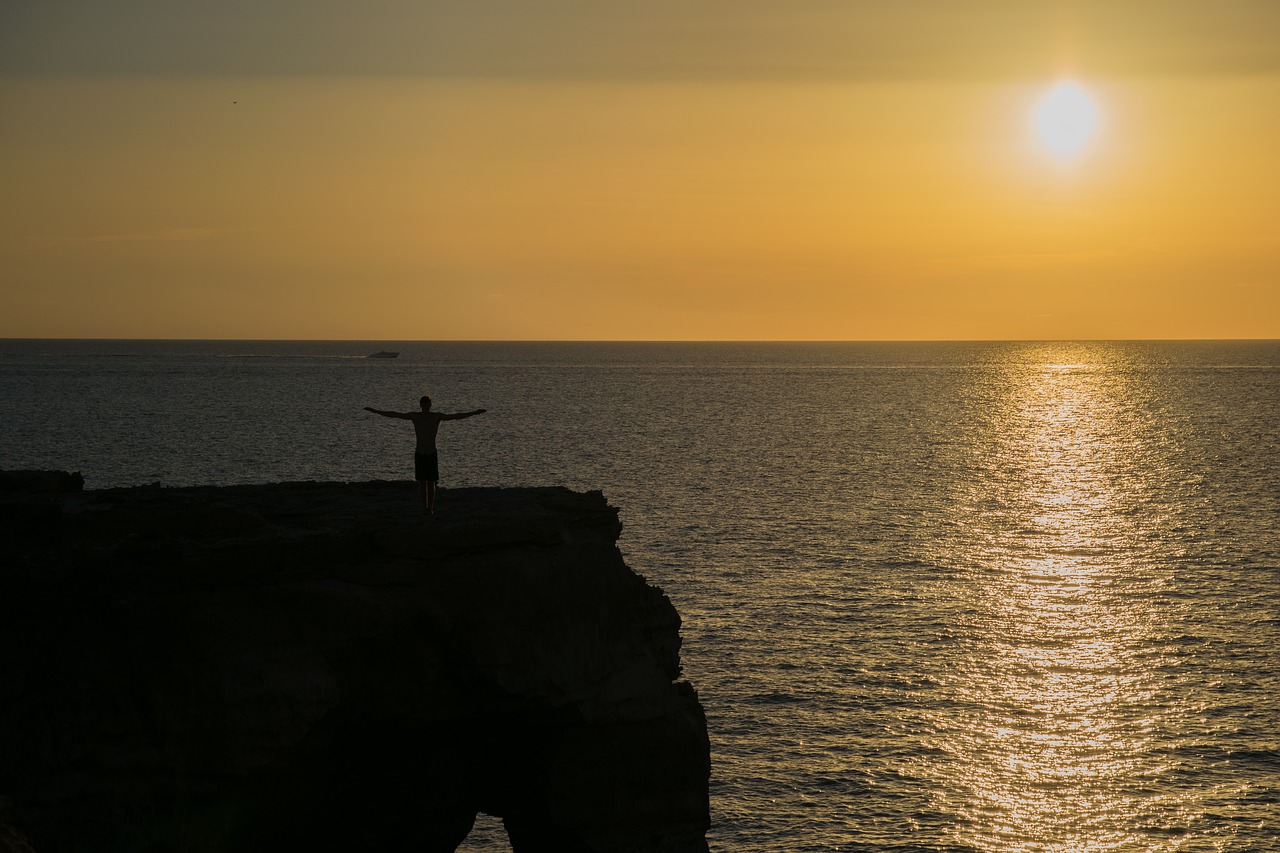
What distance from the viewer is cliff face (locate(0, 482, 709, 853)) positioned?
1738 centimetres

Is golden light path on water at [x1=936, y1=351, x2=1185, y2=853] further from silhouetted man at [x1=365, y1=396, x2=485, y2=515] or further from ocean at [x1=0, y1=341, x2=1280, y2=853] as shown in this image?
silhouetted man at [x1=365, y1=396, x2=485, y2=515]

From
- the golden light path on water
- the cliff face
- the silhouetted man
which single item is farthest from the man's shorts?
the golden light path on water

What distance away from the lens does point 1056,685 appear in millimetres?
42406

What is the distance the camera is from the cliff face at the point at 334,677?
1738 centimetres

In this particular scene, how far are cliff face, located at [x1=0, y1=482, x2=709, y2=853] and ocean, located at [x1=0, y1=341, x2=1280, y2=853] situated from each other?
2.82 meters

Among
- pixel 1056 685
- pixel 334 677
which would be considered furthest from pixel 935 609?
pixel 334 677

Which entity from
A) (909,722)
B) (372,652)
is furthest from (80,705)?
(909,722)

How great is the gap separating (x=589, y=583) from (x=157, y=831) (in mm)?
7695

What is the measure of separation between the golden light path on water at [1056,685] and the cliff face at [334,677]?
45.7ft

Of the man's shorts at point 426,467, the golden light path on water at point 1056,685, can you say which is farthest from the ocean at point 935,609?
the man's shorts at point 426,467

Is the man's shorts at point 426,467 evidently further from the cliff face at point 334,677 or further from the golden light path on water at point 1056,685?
the golden light path on water at point 1056,685

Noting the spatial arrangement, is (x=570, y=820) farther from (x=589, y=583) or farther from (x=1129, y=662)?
(x=1129, y=662)

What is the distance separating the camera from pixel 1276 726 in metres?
37.3

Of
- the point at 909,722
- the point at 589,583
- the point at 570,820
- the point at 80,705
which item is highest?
the point at 589,583
